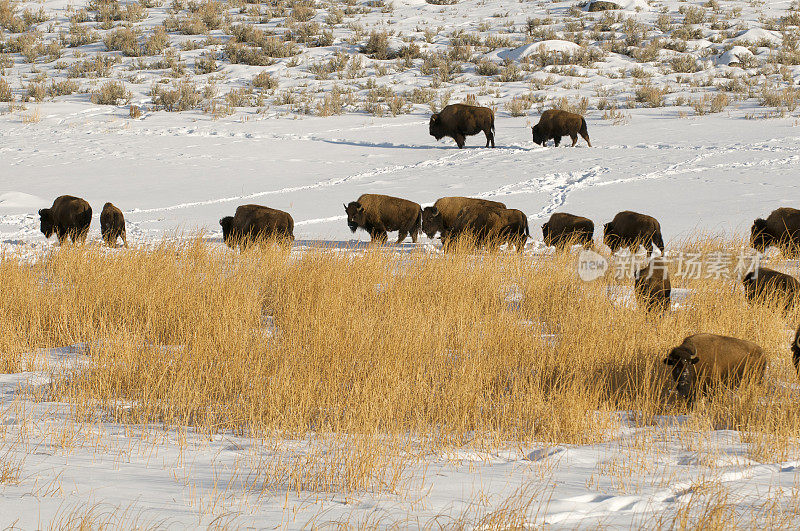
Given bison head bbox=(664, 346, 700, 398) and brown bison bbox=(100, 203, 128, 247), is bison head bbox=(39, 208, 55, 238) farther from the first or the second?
bison head bbox=(664, 346, 700, 398)

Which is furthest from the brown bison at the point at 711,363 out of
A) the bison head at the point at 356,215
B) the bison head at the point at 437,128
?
the bison head at the point at 437,128

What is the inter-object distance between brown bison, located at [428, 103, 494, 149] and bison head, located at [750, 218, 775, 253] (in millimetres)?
11577

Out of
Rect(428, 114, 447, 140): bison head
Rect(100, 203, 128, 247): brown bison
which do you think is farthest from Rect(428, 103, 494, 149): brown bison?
Rect(100, 203, 128, 247): brown bison

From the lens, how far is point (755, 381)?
551 centimetres

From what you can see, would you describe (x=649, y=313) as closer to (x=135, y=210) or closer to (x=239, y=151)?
(x=135, y=210)

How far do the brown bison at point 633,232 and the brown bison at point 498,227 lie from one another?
4.04 feet

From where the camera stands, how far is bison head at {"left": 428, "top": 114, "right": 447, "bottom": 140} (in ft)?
72.9

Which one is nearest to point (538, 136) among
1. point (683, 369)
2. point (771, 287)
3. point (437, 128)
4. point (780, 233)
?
point (437, 128)

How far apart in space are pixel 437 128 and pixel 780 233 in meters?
12.9

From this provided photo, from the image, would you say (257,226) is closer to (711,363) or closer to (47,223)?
(47,223)

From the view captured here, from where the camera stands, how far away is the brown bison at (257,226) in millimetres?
10891

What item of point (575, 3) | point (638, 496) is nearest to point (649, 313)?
Answer: point (638, 496)

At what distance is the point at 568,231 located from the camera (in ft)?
36.9

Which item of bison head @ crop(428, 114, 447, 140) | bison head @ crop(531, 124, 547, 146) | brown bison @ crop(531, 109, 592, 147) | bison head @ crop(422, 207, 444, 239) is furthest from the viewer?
bison head @ crop(428, 114, 447, 140)
